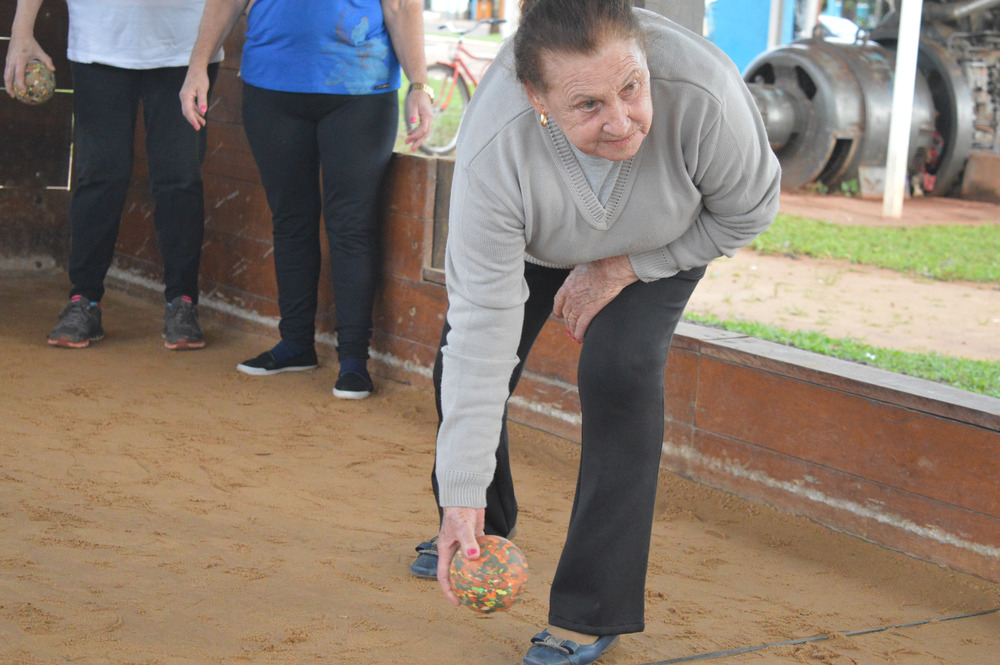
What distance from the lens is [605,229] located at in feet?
6.46

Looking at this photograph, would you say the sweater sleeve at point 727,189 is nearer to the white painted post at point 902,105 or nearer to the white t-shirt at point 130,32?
the white t-shirt at point 130,32

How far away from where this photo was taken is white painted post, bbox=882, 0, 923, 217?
334 inches

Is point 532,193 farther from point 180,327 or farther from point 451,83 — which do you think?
point 451,83

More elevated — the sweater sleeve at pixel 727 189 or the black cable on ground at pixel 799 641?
the sweater sleeve at pixel 727 189

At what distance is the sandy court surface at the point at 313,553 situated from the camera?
87.3 inches

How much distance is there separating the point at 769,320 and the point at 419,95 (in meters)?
2.08

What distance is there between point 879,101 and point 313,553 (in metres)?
8.55

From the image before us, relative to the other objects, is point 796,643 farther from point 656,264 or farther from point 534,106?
point 534,106

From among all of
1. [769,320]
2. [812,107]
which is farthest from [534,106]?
[812,107]

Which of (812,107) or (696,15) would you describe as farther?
(812,107)

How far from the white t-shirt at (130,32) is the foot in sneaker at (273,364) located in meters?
1.16

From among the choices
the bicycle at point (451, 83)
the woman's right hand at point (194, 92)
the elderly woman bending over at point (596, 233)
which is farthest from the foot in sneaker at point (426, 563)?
the bicycle at point (451, 83)

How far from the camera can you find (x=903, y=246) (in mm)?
7297

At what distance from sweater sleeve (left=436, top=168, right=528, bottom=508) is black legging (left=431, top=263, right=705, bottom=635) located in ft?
0.65
